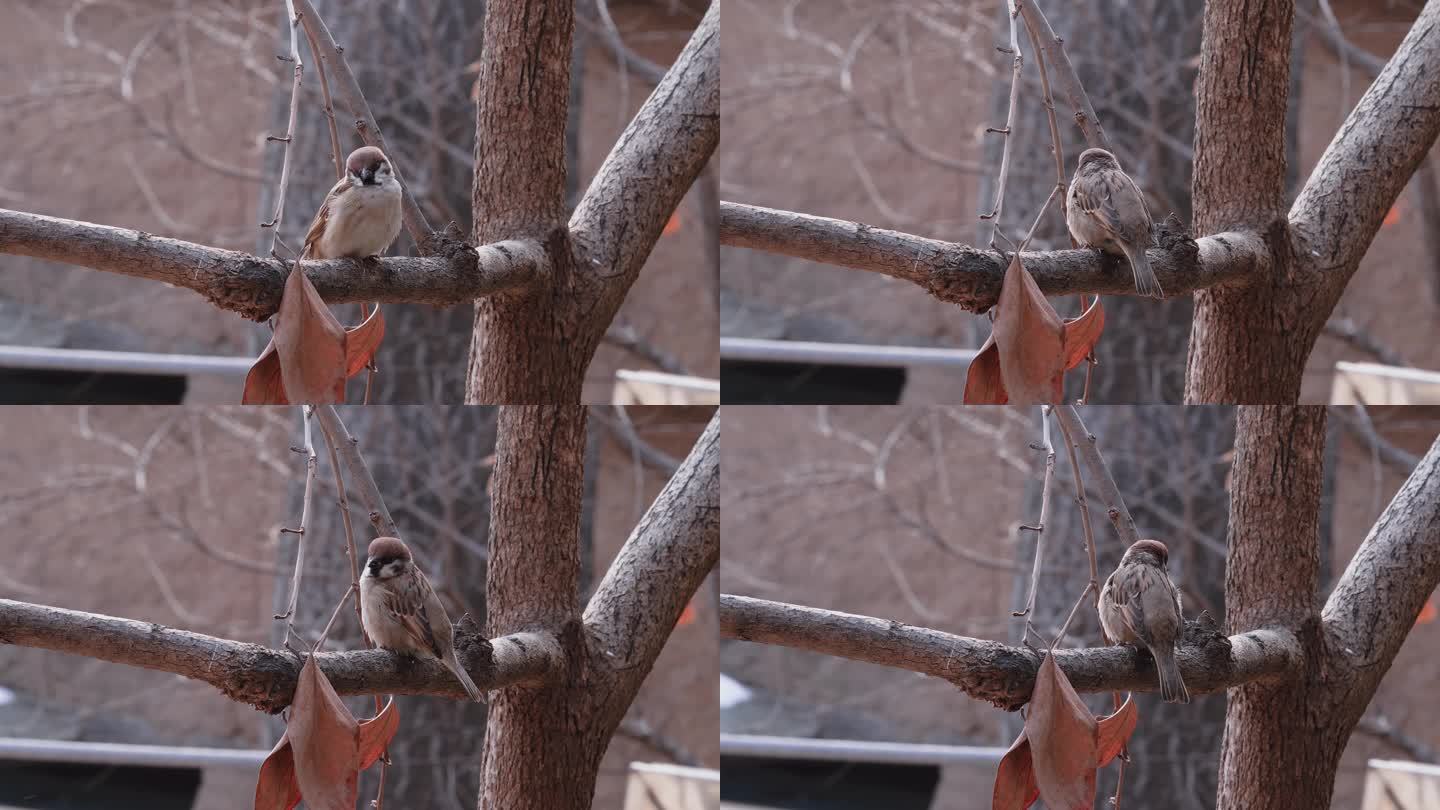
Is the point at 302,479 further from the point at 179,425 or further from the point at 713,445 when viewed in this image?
the point at 713,445

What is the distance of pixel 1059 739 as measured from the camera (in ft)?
5.86

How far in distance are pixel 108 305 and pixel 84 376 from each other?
2.47 ft

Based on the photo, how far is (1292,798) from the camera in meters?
2.32

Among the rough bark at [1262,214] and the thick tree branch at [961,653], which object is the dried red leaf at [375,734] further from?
the rough bark at [1262,214]

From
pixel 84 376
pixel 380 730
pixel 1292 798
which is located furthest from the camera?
pixel 84 376

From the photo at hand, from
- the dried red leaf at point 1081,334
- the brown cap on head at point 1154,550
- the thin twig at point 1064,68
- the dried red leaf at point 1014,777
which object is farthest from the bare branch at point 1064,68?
the dried red leaf at point 1014,777

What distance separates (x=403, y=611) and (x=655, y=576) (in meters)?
0.49

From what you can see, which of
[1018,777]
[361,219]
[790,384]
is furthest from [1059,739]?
[361,219]

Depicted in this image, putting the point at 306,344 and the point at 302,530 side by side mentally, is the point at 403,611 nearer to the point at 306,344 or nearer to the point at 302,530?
the point at 302,530

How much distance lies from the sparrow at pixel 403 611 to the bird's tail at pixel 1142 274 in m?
1.04

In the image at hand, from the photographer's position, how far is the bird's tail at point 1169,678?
1.92 metres

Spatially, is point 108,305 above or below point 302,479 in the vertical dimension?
above

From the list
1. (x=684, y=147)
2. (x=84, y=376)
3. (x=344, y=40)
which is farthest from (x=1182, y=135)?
(x=84, y=376)

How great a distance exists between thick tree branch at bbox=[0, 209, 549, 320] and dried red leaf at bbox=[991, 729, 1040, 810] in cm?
100
